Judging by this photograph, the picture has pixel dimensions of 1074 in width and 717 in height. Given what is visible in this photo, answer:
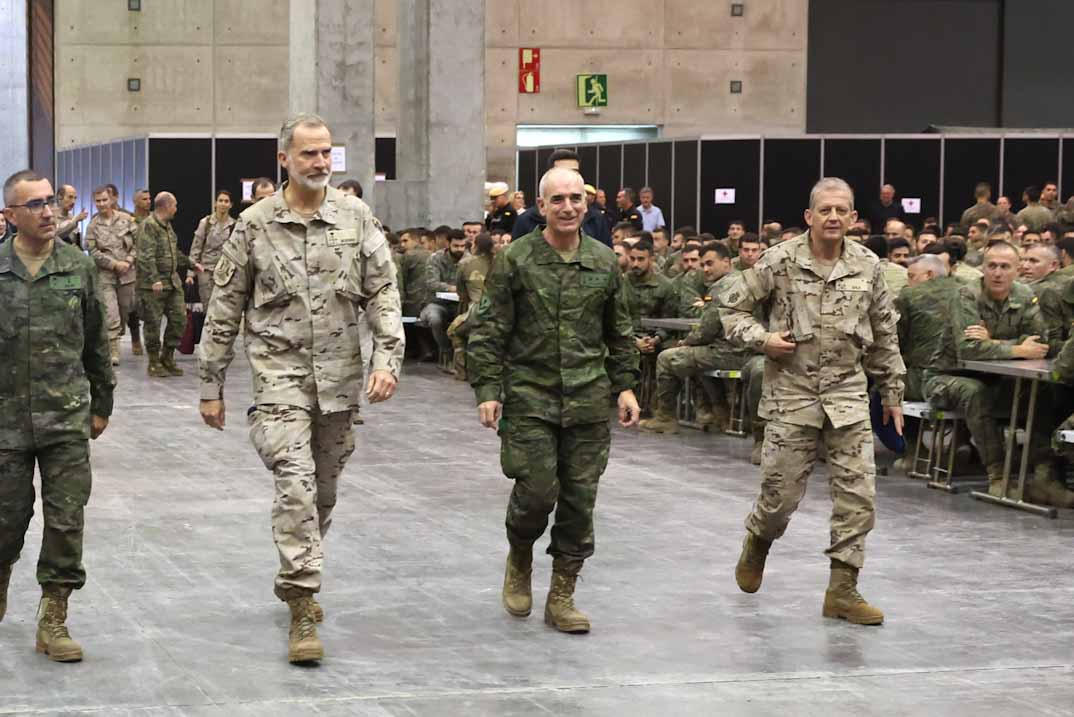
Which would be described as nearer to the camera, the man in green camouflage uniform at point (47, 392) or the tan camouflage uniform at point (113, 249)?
the man in green camouflage uniform at point (47, 392)

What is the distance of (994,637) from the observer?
6.93 meters

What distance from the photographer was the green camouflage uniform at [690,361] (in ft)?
42.6

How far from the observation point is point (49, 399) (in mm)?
6398

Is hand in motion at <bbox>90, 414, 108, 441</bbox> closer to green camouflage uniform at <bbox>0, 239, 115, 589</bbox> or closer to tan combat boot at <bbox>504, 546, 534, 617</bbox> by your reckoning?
green camouflage uniform at <bbox>0, 239, 115, 589</bbox>

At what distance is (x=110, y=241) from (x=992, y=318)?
10.0m

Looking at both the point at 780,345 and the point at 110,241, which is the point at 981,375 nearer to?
the point at 780,345

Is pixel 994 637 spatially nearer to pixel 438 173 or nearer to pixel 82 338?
pixel 82 338

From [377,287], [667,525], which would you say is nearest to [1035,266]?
[667,525]

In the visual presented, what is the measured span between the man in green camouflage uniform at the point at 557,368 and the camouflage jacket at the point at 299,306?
1.53 ft

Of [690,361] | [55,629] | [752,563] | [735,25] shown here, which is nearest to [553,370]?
[752,563]

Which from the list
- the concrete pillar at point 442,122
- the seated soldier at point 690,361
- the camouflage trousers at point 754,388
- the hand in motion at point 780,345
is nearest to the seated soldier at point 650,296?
the seated soldier at point 690,361

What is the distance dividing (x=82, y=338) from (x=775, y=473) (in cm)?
266

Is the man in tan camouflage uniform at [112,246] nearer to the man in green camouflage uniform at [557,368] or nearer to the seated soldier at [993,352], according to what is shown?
Answer: the seated soldier at [993,352]

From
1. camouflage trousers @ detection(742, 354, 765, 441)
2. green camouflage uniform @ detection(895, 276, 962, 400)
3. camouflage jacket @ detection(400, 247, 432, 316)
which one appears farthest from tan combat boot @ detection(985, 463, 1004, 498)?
camouflage jacket @ detection(400, 247, 432, 316)
